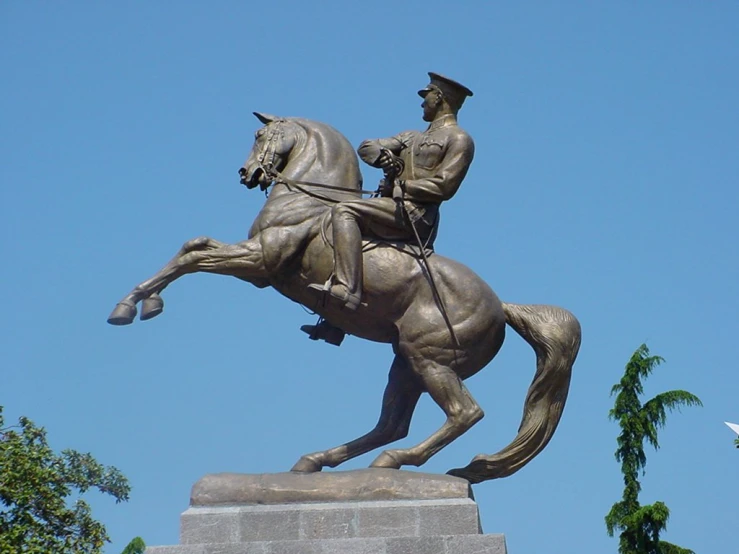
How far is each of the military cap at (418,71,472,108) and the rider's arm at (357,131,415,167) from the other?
41 centimetres

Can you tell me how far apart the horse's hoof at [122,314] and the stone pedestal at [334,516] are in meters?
1.42

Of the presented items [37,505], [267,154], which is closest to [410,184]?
[267,154]

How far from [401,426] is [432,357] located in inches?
29.4

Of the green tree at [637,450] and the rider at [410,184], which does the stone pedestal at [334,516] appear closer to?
the rider at [410,184]

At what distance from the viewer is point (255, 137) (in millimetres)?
11844

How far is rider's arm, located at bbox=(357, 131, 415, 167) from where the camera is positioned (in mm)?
11406

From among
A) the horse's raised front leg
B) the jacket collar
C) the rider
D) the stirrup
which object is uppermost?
the jacket collar

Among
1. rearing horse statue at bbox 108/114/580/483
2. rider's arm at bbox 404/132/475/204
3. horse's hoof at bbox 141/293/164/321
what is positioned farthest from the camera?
rider's arm at bbox 404/132/475/204

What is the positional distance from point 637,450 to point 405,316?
613 inches

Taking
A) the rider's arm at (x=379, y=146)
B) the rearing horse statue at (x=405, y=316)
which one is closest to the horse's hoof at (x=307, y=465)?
the rearing horse statue at (x=405, y=316)

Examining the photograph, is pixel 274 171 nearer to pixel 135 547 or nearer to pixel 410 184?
pixel 410 184

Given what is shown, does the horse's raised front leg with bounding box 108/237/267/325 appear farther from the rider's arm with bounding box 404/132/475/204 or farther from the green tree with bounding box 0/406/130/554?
the green tree with bounding box 0/406/130/554

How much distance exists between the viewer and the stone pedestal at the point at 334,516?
9.73 meters

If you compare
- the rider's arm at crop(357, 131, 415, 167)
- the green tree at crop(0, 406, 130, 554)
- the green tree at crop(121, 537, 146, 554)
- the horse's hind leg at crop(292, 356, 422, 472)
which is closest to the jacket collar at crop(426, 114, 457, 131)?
the rider's arm at crop(357, 131, 415, 167)
